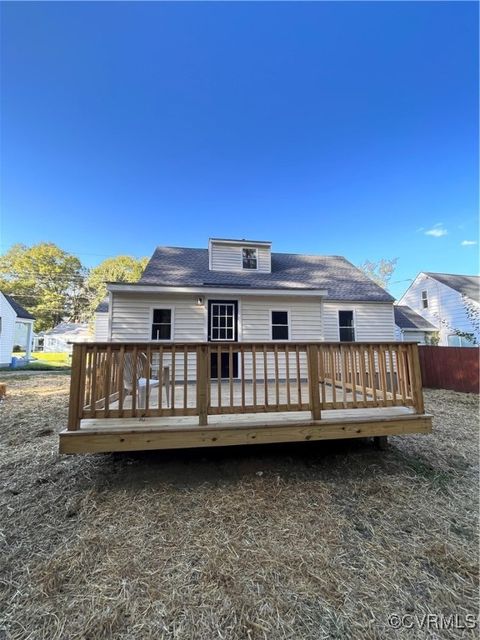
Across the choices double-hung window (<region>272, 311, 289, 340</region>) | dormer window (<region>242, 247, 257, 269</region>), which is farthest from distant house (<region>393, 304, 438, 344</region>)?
double-hung window (<region>272, 311, 289, 340</region>)

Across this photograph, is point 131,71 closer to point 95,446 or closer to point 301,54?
point 301,54

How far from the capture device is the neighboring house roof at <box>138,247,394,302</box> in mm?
8922

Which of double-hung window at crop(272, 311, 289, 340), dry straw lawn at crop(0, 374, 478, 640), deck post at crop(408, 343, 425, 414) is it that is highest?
double-hung window at crop(272, 311, 289, 340)

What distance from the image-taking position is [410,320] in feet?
55.8

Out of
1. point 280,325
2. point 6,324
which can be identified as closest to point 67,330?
point 6,324

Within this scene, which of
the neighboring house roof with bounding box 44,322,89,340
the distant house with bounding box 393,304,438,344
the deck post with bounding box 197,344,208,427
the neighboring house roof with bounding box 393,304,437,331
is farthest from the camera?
the neighboring house roof with bounding box 44,322,89,340

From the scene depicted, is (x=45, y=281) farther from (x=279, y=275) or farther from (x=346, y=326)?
(x=346, y=326)

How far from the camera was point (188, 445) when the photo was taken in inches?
112

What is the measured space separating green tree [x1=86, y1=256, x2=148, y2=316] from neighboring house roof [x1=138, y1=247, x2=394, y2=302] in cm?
2195

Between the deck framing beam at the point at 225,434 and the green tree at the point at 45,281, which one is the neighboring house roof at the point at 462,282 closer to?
the deck framing beam at the point at 225,434

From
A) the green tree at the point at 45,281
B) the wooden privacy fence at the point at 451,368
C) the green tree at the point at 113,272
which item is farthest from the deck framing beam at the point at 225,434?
the green tree at the point at 45,281

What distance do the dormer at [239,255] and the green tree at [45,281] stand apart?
2909 cm

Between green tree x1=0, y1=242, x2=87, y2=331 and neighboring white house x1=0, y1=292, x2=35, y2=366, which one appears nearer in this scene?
neighboring white house x1=0, y1=292, x2=35, y2=366

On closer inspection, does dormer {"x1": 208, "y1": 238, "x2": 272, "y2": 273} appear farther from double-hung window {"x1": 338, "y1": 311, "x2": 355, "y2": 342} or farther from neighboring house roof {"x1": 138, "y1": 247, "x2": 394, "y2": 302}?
double-hung window {"x1": 338, "y1": 311, "x2": 355, "y2": 342}
